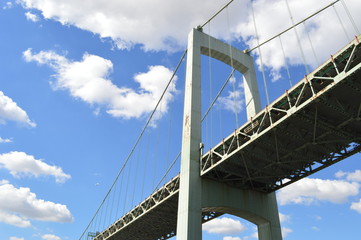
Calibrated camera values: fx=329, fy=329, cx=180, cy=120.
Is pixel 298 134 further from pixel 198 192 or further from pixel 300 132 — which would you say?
pixel 198 192

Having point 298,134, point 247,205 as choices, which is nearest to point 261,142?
point 298,134

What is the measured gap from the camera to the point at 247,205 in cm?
2144

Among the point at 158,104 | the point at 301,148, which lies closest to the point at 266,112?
the point at 301,148

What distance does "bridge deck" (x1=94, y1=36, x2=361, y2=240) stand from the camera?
13.7 meters

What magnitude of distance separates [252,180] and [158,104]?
59.7 ft

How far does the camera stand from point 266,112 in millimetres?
16125

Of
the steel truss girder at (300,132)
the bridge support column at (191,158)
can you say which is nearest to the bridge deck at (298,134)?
the steel truss girder at (300,132)

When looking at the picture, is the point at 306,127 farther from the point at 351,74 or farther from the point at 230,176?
the point at 230,176

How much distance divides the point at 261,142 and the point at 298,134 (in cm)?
193

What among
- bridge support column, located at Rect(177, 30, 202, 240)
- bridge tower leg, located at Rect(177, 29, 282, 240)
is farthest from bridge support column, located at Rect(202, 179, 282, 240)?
bridge support column, located at Rect(177, 30, 202, 240)

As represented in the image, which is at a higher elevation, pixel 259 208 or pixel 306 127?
pixel 306 127

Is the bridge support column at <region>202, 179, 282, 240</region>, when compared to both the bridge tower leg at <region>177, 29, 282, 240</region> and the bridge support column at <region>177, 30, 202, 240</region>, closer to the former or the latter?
the bridge tower leg at <region>177, 29, 282, 240</region>

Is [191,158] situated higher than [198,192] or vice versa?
[191,158]

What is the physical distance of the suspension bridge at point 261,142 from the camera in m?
14.3
